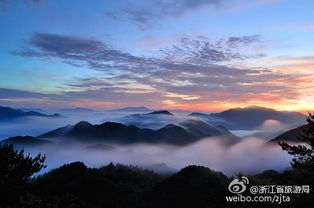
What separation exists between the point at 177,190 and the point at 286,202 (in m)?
52.7

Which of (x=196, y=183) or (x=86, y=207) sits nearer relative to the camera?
(x=86, y=207)

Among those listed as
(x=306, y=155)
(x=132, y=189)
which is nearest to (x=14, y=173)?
(x=306, y=155)

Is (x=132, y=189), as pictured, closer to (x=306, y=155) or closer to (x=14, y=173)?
(x=14, y=173)

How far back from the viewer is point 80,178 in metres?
87.6

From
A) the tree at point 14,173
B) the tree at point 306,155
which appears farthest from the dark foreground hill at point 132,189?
the tree at point 306,155

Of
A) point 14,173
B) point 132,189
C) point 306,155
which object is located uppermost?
point 306,155

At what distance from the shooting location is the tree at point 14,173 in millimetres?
34750

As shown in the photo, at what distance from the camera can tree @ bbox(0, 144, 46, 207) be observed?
114 feet

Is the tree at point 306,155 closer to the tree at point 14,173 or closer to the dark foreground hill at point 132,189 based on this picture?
the tree at point 14,173

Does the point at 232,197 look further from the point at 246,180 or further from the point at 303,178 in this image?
the point at 303,178

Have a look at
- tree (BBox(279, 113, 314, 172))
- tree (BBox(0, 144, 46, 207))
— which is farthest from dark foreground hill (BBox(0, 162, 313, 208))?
tree (BBox(279, 113, 314, 172))

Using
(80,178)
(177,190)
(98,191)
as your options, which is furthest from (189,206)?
(80,178)

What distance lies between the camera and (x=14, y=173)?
36688mm

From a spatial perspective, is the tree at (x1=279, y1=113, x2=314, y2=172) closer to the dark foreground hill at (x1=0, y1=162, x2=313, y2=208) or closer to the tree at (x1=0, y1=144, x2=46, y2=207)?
the tree at (x1=0, y1=144, x2=46, y2=207)
